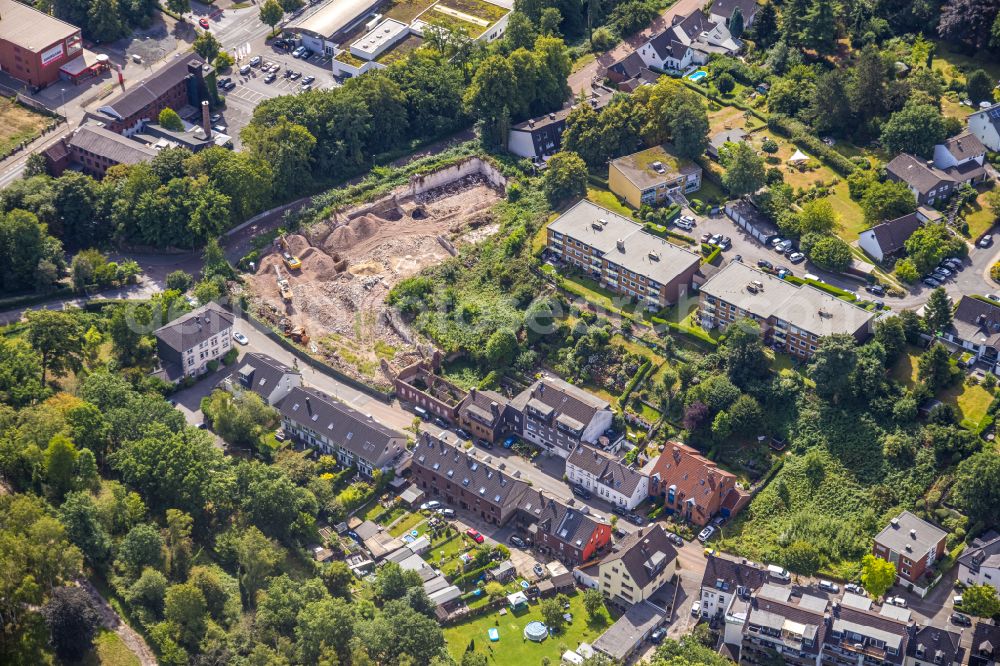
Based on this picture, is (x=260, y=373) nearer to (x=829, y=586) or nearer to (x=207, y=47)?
(x=207, y=47)

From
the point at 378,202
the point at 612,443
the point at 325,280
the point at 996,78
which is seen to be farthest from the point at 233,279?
the point at 996,78

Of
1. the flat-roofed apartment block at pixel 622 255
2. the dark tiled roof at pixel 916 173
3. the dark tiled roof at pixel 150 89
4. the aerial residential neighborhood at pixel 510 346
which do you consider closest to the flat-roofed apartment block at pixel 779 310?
the aerial residential neighborhood at pixel 510 346

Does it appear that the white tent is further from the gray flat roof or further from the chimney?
the chimney

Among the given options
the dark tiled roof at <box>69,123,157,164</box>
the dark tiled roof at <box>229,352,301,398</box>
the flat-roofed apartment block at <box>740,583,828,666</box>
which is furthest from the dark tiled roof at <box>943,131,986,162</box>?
the dark tiled roof at <box>69,123,157,164</box>

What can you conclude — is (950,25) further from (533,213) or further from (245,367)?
(245,367)

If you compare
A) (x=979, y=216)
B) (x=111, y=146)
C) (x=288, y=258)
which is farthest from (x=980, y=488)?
(x=111, y=146)

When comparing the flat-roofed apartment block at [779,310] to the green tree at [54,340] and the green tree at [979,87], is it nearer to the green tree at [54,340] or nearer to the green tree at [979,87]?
the green tree at [979,87]
